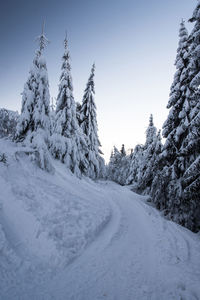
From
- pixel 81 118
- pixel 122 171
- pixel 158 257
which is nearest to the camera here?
pixel 158 257

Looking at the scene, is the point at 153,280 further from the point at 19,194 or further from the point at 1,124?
the point at 1,124

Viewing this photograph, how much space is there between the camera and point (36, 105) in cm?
1203

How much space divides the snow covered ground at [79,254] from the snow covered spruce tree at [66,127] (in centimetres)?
744

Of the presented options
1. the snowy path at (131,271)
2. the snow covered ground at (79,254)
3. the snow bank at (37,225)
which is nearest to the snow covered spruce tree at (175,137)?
the snow covered ground at (79,254)

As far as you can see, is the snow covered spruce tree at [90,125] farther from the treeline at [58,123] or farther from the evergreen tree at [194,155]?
the evergreen tree at [194,155]

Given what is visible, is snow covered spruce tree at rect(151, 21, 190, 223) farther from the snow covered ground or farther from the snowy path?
the snowy path

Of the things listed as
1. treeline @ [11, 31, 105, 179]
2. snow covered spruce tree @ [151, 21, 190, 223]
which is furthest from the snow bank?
snow covered spruce tree @ [151, 21, 190, 223]

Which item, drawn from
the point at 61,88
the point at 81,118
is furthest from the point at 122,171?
the point at 61,88

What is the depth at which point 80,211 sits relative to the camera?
715cm

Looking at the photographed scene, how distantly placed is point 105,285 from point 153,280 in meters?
1.29

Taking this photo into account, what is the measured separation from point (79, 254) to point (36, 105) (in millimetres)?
11069

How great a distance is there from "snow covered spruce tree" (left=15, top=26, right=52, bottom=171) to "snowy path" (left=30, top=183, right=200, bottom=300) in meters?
9.02

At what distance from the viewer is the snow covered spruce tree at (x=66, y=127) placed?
49.0ft

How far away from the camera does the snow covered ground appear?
3.42m
